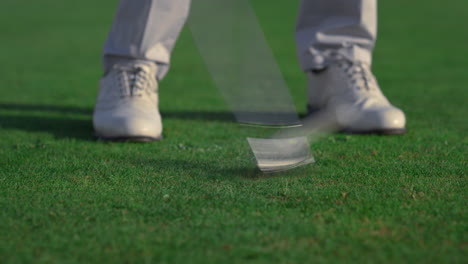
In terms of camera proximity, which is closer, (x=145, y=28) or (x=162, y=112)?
(x=145, y=28)

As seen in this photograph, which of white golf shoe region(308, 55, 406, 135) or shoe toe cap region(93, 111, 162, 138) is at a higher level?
white golf shoe region(308, 55, 406, 135)

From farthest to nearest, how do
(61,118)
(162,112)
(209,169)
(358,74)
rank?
1. (162,112)
2. (61,118)
3. (358,74)
4. (209,169)

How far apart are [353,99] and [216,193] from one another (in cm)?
102

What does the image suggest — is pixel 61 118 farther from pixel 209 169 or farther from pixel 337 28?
pixel 337 28

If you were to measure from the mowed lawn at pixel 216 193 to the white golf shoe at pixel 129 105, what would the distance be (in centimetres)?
7

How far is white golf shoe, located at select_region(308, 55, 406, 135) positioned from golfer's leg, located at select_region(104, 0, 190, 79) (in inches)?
24.6

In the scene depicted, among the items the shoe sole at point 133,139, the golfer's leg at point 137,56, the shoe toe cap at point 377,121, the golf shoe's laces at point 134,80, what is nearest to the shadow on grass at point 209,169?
the shoe sole at point 133,139

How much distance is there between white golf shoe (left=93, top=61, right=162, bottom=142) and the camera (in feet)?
6.91

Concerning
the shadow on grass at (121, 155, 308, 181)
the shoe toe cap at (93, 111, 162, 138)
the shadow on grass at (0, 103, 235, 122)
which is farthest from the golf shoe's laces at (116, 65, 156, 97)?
the shadow on grass at (121, 155, 308, 181)

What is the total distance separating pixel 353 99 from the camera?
7.52ft

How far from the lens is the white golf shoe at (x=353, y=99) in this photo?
7.20 ft

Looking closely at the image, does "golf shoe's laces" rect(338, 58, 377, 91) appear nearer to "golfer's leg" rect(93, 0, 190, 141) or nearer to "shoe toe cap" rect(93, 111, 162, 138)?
"golfer's leg" rect(93, 0, 190, 141)

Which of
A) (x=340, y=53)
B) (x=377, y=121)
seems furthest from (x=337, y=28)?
(x=377, y=121)

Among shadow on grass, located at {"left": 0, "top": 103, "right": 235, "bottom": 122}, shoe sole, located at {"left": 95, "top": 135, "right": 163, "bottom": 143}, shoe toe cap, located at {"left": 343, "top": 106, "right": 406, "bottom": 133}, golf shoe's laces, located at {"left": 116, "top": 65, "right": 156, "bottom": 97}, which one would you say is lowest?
shadow on grass, located at {"left": 0, "top": 103, "right": 235, "bottom": 122}
